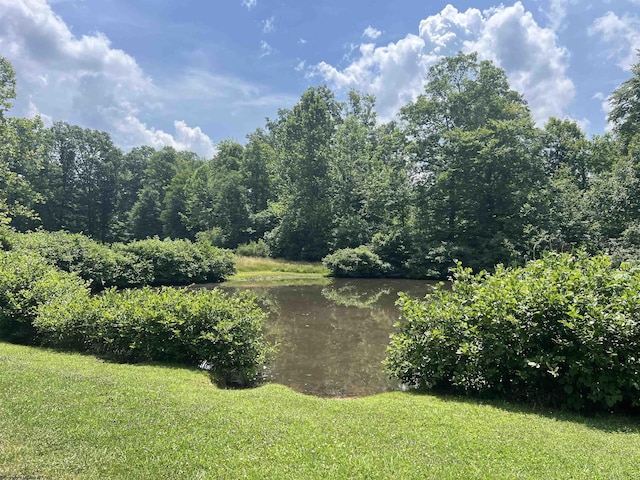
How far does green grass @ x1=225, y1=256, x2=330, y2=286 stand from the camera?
31909 millimetres

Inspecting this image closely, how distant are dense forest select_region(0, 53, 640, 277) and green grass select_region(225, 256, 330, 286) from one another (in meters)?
4.54

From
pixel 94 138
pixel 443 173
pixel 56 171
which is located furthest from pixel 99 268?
pixel 94 138

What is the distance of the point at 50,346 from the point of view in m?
11.0

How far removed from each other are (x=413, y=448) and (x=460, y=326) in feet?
10.8

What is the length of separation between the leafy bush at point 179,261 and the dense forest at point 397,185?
23.5ft

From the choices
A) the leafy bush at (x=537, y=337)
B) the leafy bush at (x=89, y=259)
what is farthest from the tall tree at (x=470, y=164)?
the leafy bush at (x=537, y=337)

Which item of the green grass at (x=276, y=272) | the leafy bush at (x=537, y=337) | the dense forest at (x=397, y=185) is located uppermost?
the dense forest at (x=397, y=185)

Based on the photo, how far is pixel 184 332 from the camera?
9.70m

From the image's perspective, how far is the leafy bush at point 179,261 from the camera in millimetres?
27906

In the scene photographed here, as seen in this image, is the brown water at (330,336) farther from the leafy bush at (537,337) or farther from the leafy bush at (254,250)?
the leafy bush at (254,250)

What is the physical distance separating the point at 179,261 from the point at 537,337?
25.5 metres

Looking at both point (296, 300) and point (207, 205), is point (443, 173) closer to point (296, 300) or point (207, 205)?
point (296, 300)

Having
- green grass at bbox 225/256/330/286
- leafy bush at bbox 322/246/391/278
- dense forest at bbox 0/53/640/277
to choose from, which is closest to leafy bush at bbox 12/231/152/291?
dense forest at bbox 0/53/640/277

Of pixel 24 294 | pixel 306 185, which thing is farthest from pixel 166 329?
pixel 306 185
